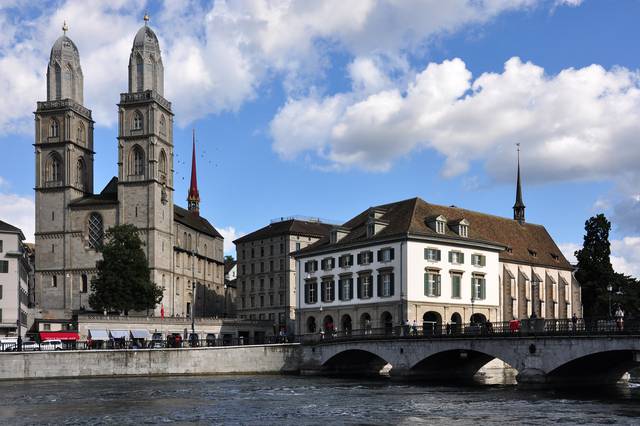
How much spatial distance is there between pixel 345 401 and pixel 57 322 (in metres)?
58.9

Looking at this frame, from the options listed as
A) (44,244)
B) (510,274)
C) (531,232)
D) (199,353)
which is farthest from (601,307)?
(44,244)

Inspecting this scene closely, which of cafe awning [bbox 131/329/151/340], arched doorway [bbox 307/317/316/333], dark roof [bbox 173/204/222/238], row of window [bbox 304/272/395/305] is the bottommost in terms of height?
cafe awning [bbox 131/329/151/340]

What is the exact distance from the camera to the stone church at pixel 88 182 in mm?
114188

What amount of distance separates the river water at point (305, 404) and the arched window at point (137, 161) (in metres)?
55.4

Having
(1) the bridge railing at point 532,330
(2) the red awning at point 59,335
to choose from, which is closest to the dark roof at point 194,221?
(2) the red awning at point 59,335

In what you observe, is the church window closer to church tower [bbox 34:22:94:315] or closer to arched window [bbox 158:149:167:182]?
arched window [bbox 158:149:167:182]

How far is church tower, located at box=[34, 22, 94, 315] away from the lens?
114875mm

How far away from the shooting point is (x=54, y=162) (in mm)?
116375

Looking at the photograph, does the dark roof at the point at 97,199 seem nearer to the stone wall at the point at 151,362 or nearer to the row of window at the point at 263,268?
the row of window at the point at 263,268

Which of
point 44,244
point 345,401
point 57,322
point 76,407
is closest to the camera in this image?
point 76,407

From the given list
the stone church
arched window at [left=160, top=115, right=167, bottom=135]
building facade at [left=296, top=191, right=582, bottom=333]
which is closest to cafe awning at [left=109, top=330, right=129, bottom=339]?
the stone church

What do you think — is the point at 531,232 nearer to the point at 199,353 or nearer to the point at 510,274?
the point at 510,274

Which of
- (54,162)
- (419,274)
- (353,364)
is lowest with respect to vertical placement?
(353,364)

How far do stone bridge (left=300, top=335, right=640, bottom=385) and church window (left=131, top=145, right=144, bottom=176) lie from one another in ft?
155
